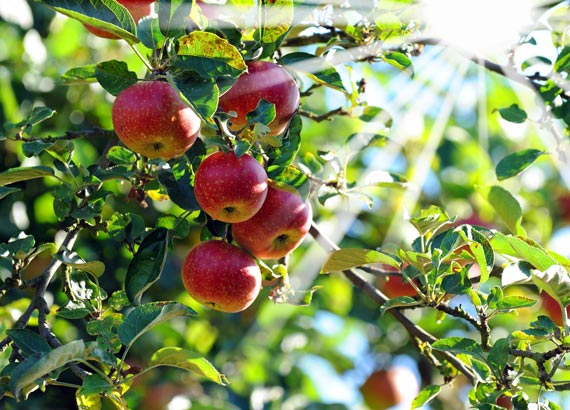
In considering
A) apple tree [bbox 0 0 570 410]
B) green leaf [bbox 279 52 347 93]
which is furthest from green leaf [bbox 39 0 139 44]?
green leaf [bbox 279 52 347 93]

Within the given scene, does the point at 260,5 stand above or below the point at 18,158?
A: above

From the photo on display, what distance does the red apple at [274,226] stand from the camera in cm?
154

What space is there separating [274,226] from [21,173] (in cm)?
42

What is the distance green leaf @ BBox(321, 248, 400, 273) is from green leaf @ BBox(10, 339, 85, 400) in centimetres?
44

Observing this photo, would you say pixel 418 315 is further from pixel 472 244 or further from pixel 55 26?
pixel 472 244

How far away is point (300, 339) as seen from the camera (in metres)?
2.79

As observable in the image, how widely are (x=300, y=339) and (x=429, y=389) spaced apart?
1296mm

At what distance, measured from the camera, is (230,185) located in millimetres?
1338

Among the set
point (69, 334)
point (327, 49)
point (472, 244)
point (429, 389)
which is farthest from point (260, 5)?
point (69, 334)

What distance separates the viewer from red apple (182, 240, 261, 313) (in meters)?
1.52

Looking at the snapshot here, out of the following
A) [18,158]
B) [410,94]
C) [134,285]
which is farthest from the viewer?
[18,158]

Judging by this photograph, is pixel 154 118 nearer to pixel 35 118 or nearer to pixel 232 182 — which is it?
pixel 232 182

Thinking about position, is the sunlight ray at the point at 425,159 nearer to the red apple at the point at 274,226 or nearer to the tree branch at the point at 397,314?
the tree branch at the point at 397,314

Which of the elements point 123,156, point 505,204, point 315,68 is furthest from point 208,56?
point 505,204
